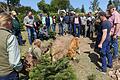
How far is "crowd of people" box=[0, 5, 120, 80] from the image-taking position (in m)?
5.07

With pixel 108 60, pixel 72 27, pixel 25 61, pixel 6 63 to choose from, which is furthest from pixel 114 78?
pixel 72 27

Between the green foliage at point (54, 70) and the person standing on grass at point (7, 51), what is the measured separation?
3.29 metres

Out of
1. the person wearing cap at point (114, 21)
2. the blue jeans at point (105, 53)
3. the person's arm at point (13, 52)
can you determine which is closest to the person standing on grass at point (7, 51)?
the person's arm at point (13, 52)

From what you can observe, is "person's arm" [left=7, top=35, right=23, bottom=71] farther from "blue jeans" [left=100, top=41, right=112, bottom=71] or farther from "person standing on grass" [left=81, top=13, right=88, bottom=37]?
"person standing on grass" [left=81, top=13, right=88, bottom=37]

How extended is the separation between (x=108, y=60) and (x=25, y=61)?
2.99m

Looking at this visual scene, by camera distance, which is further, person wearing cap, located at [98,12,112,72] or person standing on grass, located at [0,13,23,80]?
person wearing cap, located at [98,12,112,72]

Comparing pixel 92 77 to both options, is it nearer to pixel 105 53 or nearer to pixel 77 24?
pixel 105 53

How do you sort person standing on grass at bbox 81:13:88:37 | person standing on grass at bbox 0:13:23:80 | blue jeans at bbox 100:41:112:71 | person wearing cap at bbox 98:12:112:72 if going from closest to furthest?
person standing on grass at bbox 0:13:23:80 → person wearing cap at bbox 98:12:112:72 → blue jeans at bbox 100:41:112:71 → person standing on grass at bbox 81:13:88:37

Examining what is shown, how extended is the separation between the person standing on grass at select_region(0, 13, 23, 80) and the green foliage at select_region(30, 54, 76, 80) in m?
3.29

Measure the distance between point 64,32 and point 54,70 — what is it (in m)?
13.3

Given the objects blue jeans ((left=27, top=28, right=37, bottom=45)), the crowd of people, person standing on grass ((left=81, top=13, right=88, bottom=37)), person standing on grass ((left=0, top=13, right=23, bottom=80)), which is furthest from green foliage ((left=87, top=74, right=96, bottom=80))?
person standing on grass ((left=81, top=13, right=88, bottom=37))

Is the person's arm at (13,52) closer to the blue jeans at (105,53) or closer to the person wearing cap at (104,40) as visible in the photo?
the person wearing cap at (104,40)

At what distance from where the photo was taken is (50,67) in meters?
8.50

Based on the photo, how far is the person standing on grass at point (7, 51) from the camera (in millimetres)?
5020
